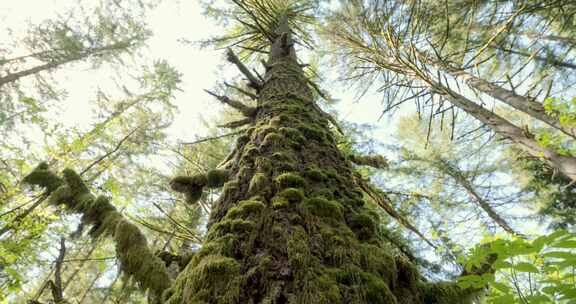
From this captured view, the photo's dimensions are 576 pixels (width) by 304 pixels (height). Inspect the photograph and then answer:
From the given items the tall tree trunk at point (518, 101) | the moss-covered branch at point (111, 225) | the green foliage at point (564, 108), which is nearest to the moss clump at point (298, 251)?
the moss-covered branch at point (111, 225)

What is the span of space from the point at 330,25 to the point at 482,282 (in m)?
8.30

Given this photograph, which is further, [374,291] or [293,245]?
[293,245]

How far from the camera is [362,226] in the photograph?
1639mm

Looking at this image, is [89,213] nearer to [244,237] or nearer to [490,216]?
[244,237]

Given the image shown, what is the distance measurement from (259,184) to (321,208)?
1.41 ft

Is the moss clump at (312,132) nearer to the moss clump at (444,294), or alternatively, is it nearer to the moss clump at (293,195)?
the moss clump at (293,195)

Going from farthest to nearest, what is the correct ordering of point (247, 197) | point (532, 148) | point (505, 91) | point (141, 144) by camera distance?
point (141, 144) < point (505, 91) < point (532, 148) < point (247, 197)

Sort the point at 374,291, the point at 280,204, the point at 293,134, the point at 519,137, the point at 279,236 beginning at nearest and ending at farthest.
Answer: the point at 374,291 → the point at 279,236 → the point at 280,204 → the point at 293,134 → the point at 519,137

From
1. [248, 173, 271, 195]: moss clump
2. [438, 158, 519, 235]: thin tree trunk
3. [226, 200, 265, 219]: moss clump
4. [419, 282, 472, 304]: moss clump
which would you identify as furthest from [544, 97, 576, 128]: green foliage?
[438, 158, 519, 235]: thin tree trunk

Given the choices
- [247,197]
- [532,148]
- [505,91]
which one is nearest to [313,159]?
[247,197]

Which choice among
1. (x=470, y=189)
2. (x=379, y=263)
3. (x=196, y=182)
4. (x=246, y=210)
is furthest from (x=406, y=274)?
(x=470, y=189)

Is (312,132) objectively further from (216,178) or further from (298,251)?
(298,251)

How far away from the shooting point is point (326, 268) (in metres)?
1.22

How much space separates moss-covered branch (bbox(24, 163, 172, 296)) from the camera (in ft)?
5.04
